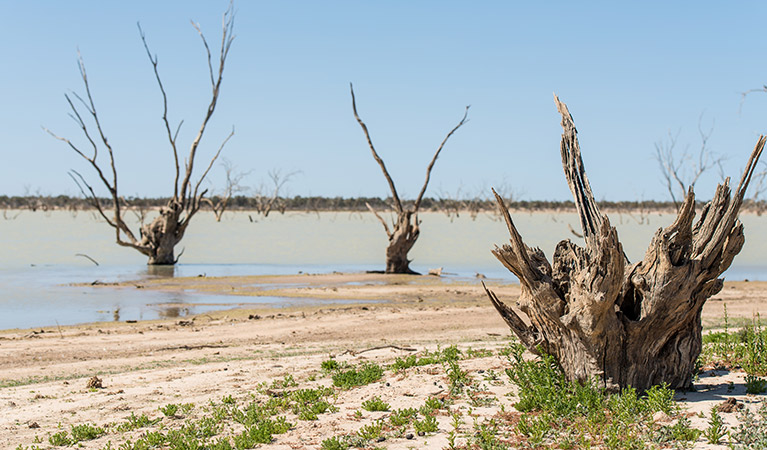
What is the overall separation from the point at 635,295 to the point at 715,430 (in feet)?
4.48

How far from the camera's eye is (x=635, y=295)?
6.23 meters

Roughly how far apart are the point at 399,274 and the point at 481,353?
50.6 ft

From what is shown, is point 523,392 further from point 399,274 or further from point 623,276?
point 399,274

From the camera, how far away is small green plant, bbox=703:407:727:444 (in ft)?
16.8

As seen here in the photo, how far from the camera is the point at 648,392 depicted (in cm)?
576

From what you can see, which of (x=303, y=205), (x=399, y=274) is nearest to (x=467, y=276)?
(x=399, y=274)

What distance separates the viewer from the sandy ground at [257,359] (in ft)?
21.1

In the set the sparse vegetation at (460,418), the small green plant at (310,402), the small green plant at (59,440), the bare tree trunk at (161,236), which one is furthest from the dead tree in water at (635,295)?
the bare tree trunk at (161,236)

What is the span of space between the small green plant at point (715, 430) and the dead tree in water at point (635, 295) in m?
0.90

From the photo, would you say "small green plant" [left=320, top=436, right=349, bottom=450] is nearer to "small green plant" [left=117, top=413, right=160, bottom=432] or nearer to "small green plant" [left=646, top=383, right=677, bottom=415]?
"small green plant" [left=117, top=413, right=160, bottom=432]

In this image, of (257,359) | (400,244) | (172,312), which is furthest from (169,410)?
(400,244)

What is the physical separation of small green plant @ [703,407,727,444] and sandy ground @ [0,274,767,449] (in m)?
0.32

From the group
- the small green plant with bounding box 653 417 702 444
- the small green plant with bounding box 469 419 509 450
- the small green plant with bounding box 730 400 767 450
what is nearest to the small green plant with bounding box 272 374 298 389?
the small green plant with bounding box 469 419 509 450

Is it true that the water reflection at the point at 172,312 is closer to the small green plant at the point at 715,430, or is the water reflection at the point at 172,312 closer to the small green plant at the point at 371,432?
the small green plant at the point at 371,432
